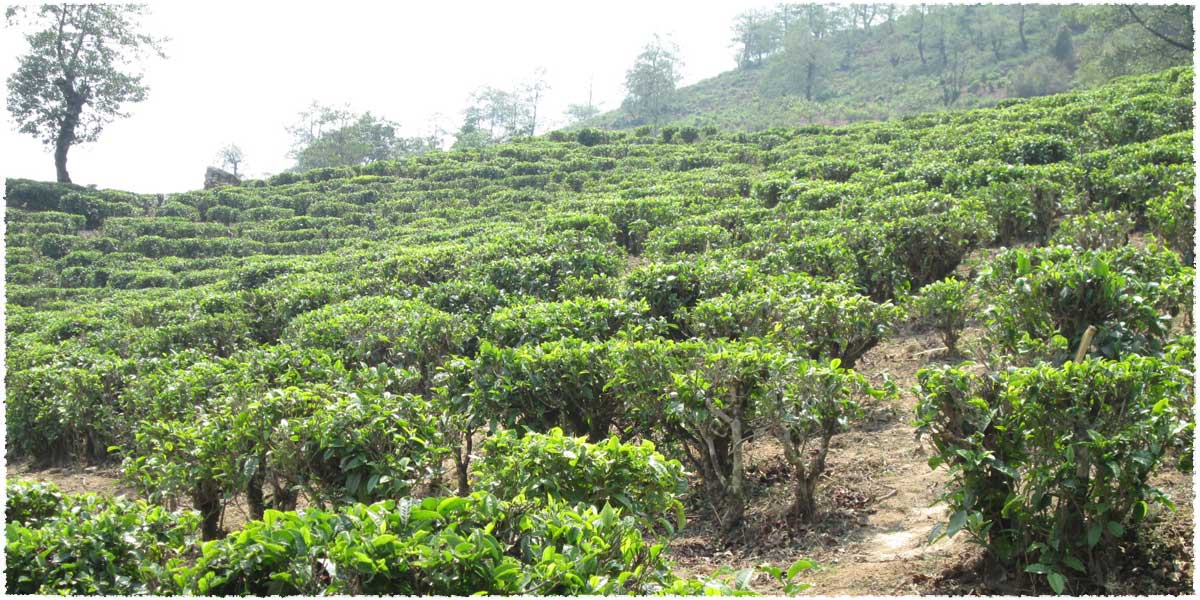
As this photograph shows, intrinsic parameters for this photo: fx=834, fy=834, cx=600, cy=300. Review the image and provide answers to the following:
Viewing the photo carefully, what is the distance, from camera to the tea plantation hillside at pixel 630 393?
3.09m

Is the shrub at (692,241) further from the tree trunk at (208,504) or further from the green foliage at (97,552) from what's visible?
the green foliage at (97,552)

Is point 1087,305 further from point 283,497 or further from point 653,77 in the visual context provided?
point 653,77

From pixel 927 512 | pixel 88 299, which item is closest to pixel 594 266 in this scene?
pixel 927 512

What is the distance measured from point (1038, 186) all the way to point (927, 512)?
723 cm

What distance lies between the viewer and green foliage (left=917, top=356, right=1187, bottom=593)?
3.54 metres

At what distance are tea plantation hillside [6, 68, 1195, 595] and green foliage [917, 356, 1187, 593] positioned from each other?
0.01 metres

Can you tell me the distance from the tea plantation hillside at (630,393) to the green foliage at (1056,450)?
1 cm

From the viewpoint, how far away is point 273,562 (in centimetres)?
283

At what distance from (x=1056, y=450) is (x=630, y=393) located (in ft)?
8.05

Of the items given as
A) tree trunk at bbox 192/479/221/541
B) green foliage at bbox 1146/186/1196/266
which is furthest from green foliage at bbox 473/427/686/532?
green foliage at bbox 1146/186/1196/266

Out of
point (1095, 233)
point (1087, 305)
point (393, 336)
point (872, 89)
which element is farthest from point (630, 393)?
point (872, 89)

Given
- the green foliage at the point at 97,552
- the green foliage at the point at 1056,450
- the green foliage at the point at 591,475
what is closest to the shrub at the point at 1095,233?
the green foliage at the point at 1056,450

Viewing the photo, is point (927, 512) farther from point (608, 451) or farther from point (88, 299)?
point (88, 299)

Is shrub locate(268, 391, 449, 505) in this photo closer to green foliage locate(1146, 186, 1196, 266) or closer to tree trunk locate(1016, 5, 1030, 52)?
green foliage locate(1146, 186, 1196, 266)
